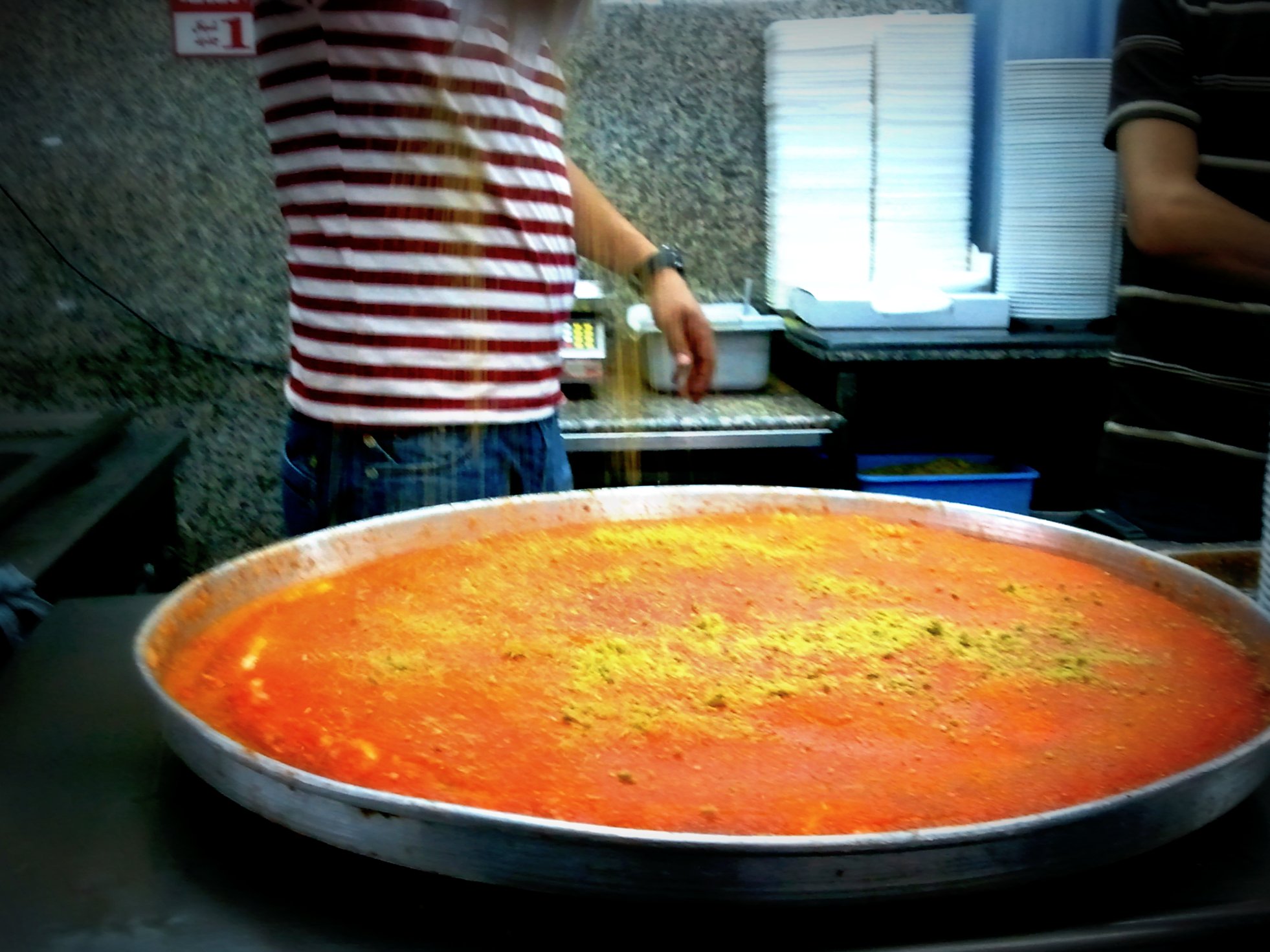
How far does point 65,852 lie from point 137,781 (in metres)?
0.10

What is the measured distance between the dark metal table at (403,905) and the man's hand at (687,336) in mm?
918

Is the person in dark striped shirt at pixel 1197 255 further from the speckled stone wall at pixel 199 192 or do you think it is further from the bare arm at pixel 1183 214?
the speckled stone wall at pixel 199 192

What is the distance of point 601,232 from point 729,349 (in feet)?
3.62

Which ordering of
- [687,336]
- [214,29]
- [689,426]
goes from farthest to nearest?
[214,29] < [689,426] < [687,336]

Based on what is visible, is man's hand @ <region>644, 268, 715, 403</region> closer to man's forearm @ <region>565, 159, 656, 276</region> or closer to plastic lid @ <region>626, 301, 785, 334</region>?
man's forearm @ <region>565, 159, 656, 276</region>

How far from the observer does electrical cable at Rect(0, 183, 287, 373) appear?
2.89m

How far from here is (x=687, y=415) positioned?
2518 mm

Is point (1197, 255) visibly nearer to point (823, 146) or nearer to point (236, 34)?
point (823, 146)

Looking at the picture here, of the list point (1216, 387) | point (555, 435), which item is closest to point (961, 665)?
point (555, 435)

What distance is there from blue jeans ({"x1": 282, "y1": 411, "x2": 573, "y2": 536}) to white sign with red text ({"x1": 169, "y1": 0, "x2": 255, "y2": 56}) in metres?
1.80

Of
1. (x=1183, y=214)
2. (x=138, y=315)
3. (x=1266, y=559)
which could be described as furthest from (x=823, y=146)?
(x=1266, y=559)

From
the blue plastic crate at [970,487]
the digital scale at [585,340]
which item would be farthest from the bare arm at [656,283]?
the blue plastic crate at [970,487]

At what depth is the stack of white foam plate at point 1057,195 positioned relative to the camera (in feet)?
8.76

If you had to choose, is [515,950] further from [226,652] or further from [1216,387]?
[1216,387]
